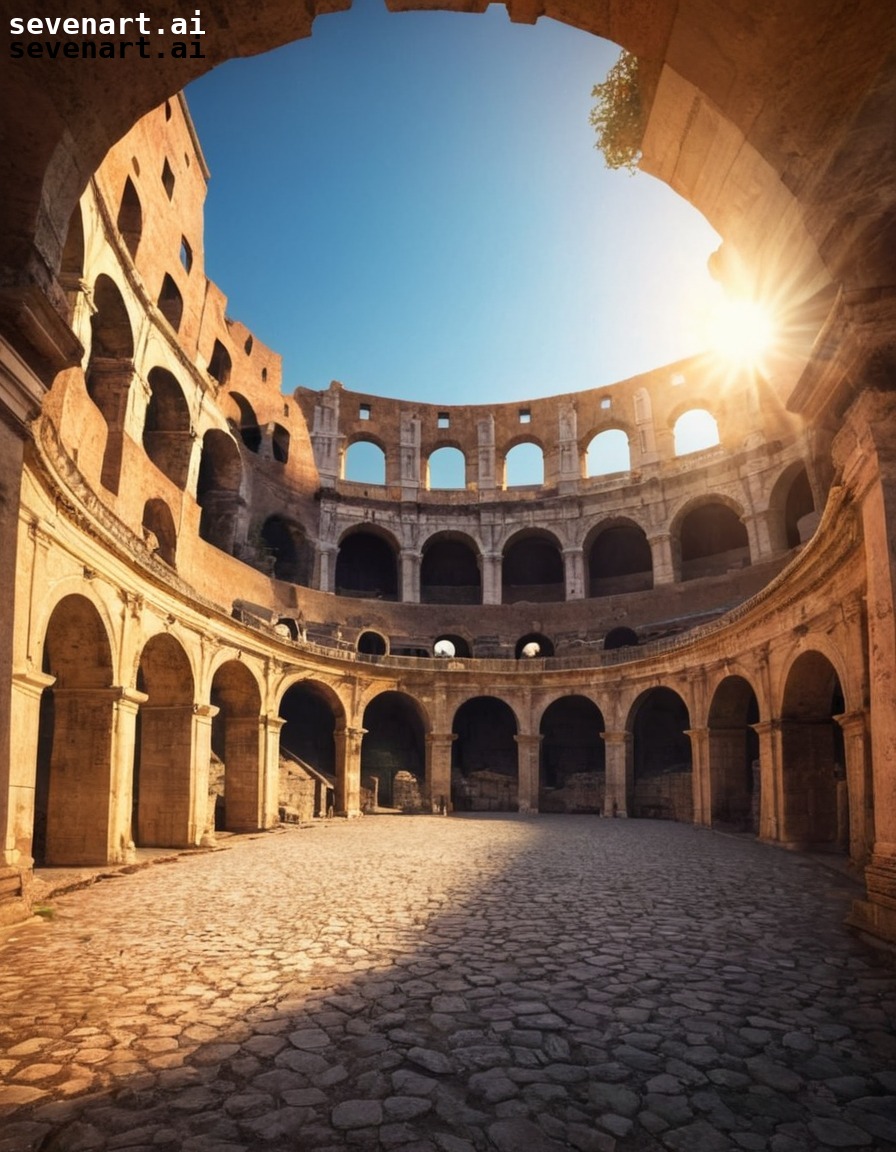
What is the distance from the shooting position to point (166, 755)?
55.1 ft

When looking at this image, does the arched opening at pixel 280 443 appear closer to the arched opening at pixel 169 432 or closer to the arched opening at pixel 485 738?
the arched opening at pixel 169 432

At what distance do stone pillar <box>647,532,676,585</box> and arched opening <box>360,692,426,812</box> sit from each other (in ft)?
43.6

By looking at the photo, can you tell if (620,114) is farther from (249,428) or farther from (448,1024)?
(249,428)

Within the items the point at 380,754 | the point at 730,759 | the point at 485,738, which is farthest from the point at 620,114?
the point at 485,738

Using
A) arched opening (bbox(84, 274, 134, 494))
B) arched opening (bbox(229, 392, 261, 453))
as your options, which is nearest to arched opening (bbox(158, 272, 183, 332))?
arched opening (bbox(84, 274, 134, 494))

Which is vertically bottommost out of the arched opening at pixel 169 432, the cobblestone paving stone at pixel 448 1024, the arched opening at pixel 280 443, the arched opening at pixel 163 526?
the cobblestone paving stone at pixel 448 1024

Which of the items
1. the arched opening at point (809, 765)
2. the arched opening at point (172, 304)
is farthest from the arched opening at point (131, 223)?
the arched opening at point (809, 765)

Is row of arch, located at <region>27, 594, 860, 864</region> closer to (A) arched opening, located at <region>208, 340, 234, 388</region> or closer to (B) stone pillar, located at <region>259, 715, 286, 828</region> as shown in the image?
(B) stone pillar, located at <region>259, 715, 286, 828</region>

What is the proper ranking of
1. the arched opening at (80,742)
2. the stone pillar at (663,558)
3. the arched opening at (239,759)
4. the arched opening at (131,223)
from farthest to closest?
the stone pillar at (663,558)
the arched opening at (131,223)
the arched opening at (239,759)
the arched opening at (80,742)

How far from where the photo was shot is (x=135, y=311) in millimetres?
22078

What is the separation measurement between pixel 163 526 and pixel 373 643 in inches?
514

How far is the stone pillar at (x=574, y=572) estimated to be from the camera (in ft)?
123

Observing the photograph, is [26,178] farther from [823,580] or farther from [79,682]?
[823,580]

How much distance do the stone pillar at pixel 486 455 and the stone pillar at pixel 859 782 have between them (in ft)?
99.9
